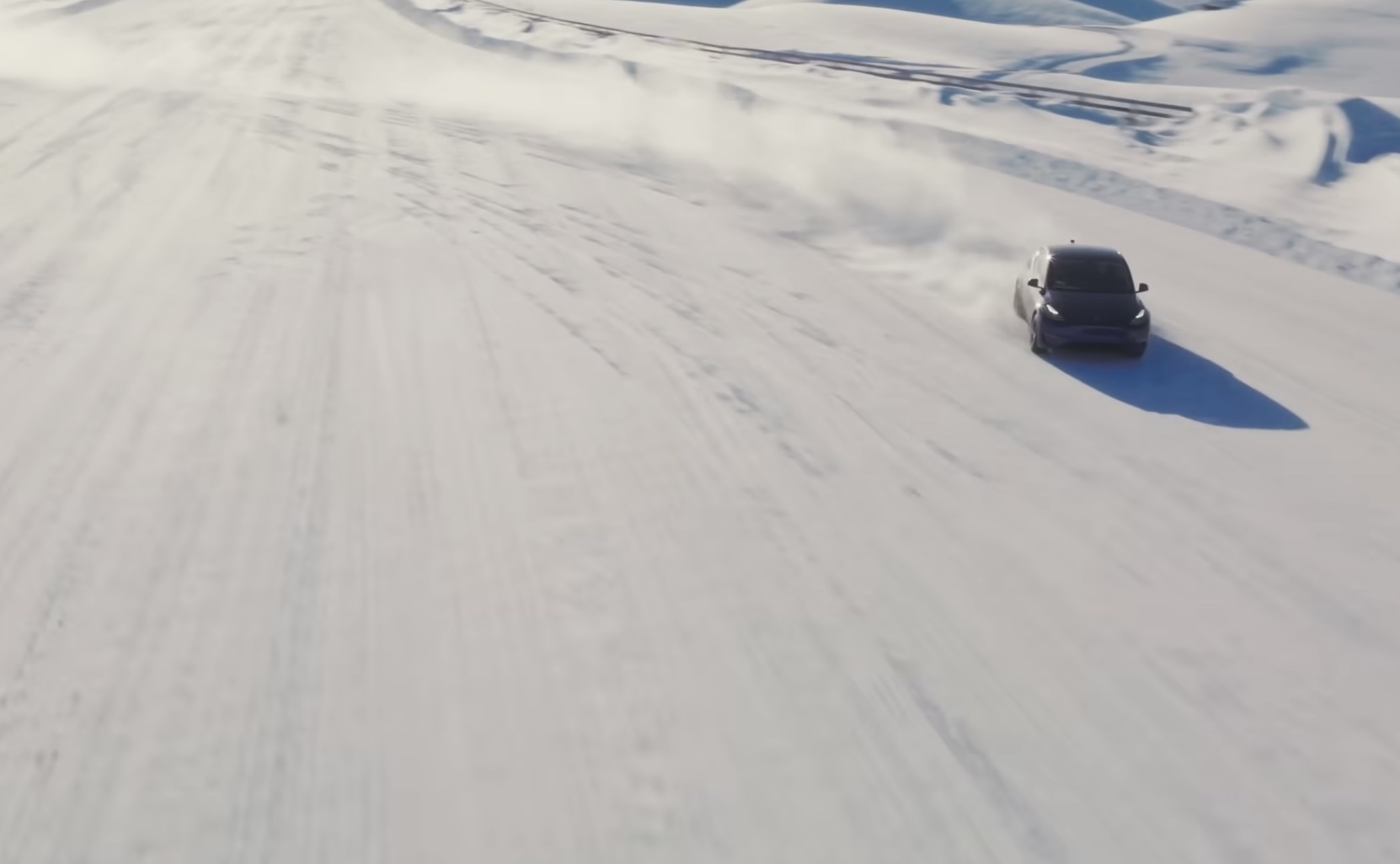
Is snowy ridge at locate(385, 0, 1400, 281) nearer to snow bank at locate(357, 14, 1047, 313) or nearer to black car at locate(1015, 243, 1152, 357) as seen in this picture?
snow bank at locate(357, 14, 1047, 313)

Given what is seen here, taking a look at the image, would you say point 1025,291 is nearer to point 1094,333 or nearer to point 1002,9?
point 1094,333

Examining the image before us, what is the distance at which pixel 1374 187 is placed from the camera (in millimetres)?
24641

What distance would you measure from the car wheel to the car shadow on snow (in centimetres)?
19

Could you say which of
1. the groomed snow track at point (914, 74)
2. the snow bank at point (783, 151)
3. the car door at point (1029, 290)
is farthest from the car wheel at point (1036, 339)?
the groomed snow track at point (914, 74)

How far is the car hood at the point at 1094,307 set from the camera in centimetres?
1555

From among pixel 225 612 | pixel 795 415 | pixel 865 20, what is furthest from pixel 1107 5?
pixel 225 612

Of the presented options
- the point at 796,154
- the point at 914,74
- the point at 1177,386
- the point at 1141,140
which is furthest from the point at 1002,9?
the point at 1177,386

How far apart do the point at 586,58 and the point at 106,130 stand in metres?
15.2

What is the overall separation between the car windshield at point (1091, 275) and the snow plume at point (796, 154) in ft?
4.95

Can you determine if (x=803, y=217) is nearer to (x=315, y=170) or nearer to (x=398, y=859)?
(x=315, y=170)

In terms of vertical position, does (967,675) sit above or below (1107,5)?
below

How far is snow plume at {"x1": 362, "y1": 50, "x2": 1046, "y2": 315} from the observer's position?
20328mm

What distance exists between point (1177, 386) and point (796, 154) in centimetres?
1373

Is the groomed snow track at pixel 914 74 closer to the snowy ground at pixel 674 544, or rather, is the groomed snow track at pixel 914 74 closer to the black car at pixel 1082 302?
the snowy ground at pixel 674 544
